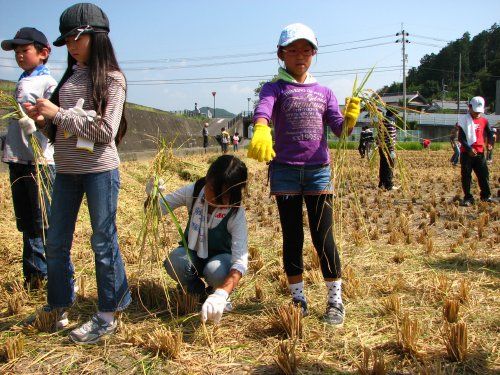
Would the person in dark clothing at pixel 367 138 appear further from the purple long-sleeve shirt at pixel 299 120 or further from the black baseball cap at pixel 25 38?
the black baseball cap at pixel 25 38

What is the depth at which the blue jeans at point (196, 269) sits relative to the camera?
8.98 ft

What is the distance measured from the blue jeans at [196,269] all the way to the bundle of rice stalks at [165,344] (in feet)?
1.48

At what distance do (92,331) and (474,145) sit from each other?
6.03 meters

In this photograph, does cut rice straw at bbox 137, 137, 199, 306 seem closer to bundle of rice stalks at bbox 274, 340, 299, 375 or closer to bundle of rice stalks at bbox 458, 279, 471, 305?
bundle of rice stalks at bbox 274, 340, 299, 375

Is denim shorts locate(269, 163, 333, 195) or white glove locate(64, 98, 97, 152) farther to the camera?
denim shorts locate(269, 163, 333, 195)

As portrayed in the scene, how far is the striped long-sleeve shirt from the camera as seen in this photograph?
232cm

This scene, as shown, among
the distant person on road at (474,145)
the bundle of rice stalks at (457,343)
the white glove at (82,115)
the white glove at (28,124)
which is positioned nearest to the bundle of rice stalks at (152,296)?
the white glove at (82,115)

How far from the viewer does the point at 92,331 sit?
2.42 m

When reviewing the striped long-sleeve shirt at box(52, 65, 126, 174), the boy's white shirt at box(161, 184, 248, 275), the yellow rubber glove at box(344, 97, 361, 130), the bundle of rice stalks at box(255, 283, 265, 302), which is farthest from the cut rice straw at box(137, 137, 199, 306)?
the yellow rubber glove at box(344, 97, 361, 130)

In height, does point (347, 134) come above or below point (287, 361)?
above

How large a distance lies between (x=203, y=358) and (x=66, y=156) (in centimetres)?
123

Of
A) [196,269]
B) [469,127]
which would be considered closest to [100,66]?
[196,269]

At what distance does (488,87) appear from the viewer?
59.8m

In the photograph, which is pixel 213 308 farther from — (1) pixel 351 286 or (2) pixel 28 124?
(2) pixel 28 124
